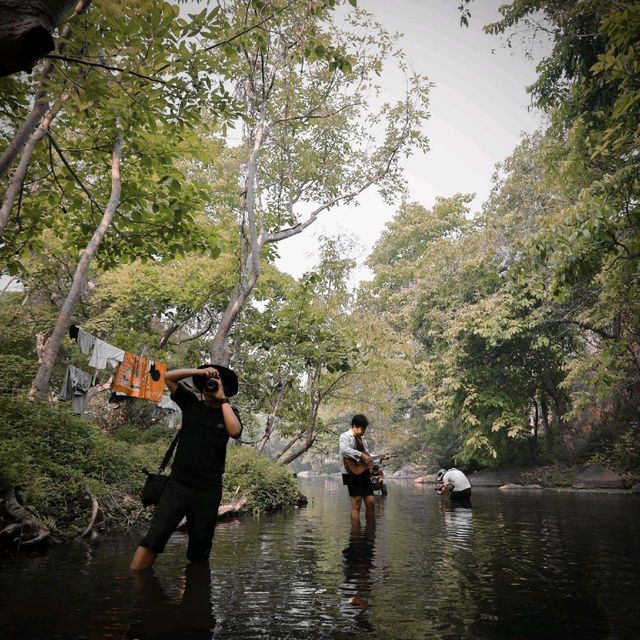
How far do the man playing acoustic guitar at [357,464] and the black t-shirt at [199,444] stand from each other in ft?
14.5

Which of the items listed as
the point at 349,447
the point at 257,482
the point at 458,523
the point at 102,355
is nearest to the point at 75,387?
the point at 102,355

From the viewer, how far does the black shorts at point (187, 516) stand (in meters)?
4.25

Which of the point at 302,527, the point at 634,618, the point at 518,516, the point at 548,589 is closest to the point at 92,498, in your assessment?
the point at 302,527

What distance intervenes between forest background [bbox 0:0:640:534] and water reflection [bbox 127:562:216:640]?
3020mm

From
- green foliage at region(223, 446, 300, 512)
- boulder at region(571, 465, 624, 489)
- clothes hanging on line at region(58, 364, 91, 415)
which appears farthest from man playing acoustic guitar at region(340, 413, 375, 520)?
boulder at region(571, 465, 624, 489)

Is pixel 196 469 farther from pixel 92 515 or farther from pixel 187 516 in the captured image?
pixel 92 515

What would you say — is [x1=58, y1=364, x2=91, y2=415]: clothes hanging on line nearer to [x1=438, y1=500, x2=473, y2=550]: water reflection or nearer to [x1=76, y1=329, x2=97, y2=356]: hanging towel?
[x1=76, y1=329, x2=97, y2=356]: hanging towel

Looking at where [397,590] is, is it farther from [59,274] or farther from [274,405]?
[59,274]

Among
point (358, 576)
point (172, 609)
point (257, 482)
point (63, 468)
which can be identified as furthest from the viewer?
point (257, 482)

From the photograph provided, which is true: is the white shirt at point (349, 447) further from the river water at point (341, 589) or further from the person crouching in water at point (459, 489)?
the person crouching in water at point (459, 489)

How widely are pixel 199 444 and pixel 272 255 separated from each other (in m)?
11.0

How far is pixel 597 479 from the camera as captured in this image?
66.0 ft

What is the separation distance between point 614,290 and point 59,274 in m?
19.0

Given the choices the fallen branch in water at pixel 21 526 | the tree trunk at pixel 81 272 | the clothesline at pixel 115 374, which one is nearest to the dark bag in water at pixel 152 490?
the fallen branch in water at pixel 21 526
